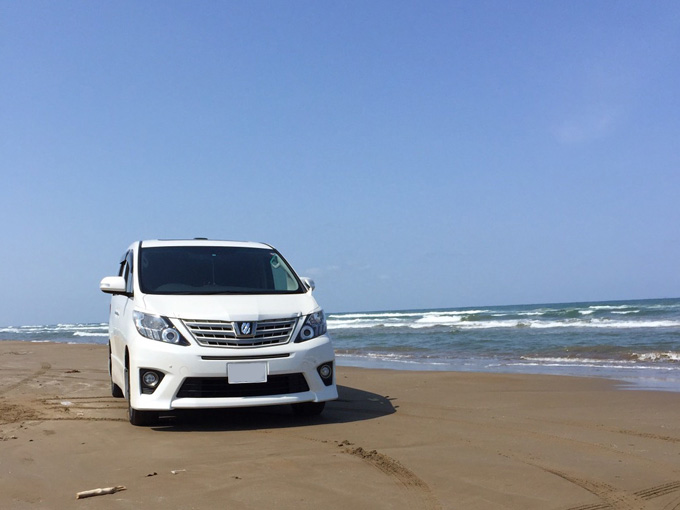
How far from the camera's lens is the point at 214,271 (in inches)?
279

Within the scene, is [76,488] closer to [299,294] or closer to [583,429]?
[299,294]

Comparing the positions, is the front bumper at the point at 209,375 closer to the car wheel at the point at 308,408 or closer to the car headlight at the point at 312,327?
the car headlight at the point at 312,327

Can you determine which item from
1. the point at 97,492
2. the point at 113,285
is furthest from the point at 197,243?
the point at 97,492

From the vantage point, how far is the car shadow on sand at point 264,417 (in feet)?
20.5

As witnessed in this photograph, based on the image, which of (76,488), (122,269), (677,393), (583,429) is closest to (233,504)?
(76,488)

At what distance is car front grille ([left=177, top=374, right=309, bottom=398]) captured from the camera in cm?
588

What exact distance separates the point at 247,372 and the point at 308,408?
1.00 meters

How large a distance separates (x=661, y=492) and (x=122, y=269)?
6.44 m

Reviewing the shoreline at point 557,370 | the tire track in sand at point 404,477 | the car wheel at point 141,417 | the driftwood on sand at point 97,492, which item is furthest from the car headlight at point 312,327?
the shoreline at point 557,370

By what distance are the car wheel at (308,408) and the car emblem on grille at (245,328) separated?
104 centimetres

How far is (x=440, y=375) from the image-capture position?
35.9 ft

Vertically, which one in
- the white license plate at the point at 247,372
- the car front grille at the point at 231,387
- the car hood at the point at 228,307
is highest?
the car hood at the point at 228,307

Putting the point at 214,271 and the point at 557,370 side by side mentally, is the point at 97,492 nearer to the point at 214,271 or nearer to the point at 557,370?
the point at 214,271

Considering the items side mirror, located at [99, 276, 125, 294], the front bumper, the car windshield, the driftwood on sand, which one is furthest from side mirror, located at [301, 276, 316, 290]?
the driftwood on sand
